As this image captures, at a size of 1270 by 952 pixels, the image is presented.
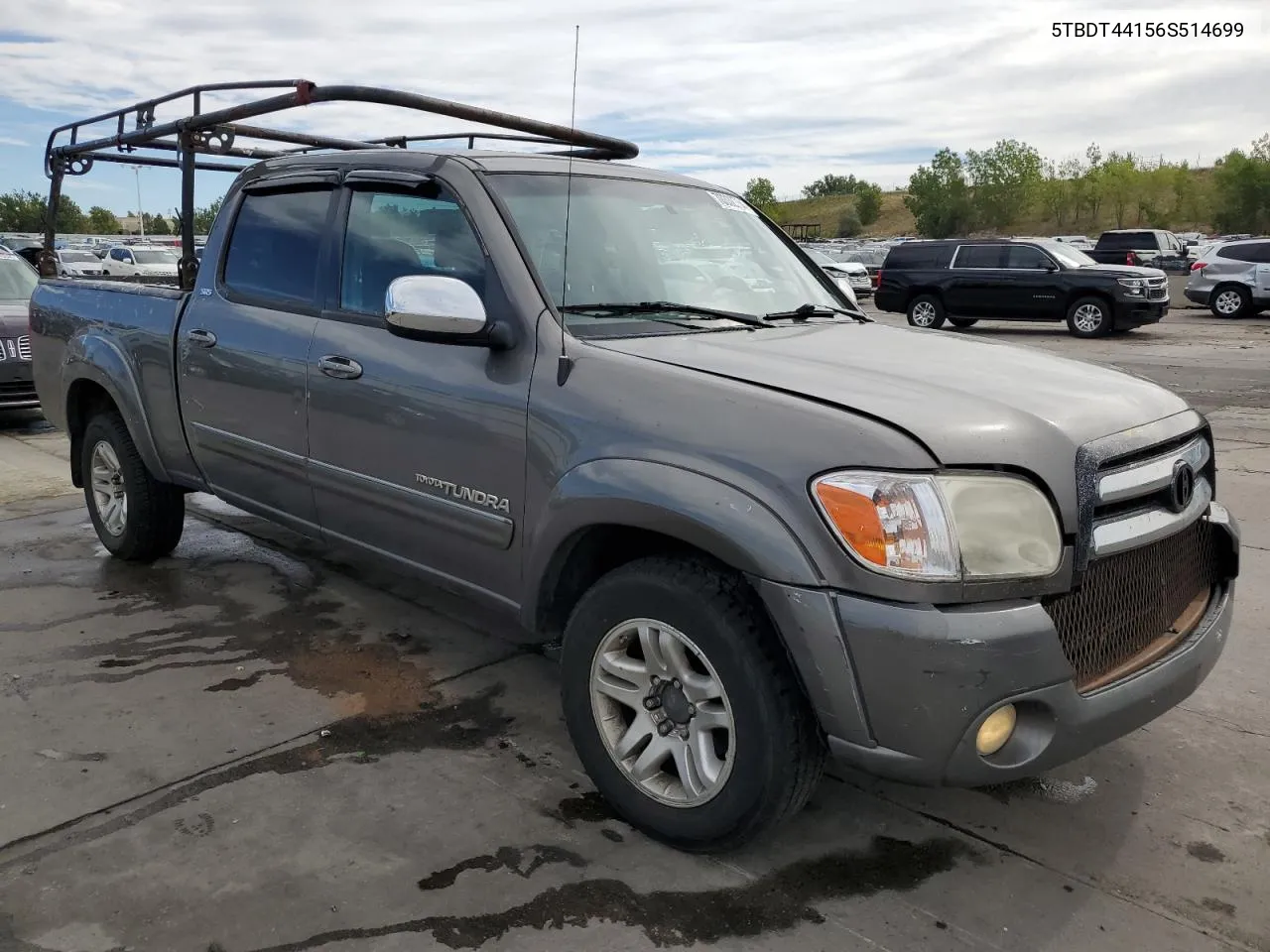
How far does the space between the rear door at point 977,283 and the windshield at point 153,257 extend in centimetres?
2138

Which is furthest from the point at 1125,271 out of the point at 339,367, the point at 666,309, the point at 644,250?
the point at 339,367

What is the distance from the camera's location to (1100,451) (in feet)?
8.14

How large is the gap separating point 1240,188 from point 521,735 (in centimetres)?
7911

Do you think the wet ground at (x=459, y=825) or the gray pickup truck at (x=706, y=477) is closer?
the gray pickup truck at (x=706, y=477)

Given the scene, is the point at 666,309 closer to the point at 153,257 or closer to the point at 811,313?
the point at 811,313

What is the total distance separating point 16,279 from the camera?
1038 centimetres

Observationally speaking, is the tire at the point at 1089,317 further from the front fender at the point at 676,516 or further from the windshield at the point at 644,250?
the front fender at the point at 676,516

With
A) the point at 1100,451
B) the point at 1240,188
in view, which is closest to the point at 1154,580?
the point at 1100,451

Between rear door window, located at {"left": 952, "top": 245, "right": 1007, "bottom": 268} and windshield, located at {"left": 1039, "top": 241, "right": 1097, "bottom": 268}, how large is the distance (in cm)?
79

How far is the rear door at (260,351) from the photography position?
12.7 feet

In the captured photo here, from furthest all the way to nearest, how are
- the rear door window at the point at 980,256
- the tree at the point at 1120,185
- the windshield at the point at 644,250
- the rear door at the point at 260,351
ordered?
the tree at the point at 1120,185, the rear door window at the point at 980,256, the rear door at the point at 260,351, the windshield at the point at 644,250

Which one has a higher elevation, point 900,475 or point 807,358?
point 807,358

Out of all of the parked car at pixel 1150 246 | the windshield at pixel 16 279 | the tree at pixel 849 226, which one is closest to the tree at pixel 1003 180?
the tree at pixel 849 226

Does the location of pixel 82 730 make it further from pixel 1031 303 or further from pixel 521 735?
pixel 1031 303
